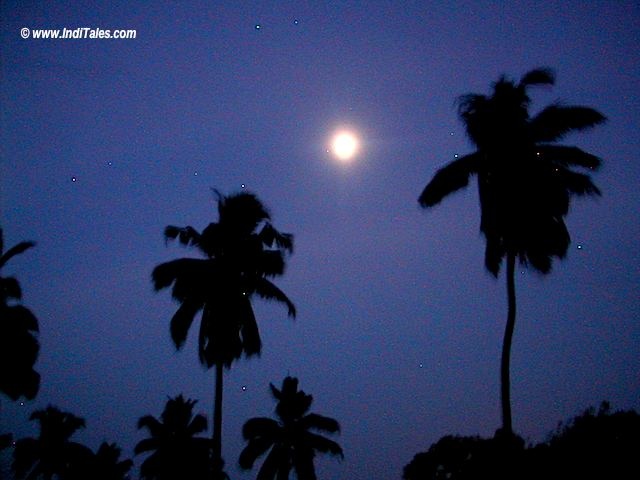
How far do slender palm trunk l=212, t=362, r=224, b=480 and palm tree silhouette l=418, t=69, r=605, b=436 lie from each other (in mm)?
11792

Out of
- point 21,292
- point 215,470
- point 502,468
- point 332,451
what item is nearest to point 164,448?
point 332,451

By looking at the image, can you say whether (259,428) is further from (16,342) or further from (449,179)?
(449,179)

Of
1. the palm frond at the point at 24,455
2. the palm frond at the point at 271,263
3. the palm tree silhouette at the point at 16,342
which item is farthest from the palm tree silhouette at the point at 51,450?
the palm frond at the point at 271,263

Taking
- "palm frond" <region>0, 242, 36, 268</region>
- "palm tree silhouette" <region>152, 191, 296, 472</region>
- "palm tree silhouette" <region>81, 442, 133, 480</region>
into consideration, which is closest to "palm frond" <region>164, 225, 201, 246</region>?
"palm tree silhouette" <region>152, 191, 296, 472</region>

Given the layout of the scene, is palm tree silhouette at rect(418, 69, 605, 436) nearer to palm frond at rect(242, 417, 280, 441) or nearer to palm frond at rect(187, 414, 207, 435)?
palm frond at rect(242, 417, 280, 441)

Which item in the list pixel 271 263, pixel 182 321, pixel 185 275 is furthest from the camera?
pixel 271 263

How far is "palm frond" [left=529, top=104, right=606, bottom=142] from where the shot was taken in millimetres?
→ 17766

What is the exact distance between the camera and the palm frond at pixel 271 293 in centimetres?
2350

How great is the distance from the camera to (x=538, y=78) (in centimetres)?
1867

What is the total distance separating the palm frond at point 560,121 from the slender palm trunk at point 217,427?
53.8 ft

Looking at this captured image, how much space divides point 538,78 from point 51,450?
153 feet

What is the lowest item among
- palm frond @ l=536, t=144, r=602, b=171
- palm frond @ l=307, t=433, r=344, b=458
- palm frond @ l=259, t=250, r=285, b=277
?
palm frond @ l=307, t=433, r=344, b=458

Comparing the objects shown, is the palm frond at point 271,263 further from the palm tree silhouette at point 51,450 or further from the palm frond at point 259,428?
the palm tree silhouette at point 51,450

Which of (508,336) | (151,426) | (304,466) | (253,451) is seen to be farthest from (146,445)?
(508,336)
